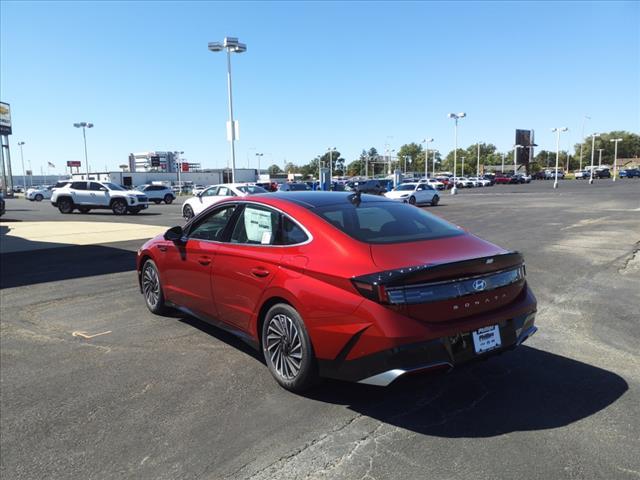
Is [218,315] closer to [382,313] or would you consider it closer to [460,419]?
[382,313]

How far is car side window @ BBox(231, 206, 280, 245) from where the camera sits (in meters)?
4.15

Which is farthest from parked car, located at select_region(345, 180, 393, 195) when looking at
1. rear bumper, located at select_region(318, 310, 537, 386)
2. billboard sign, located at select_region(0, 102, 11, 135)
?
billboard sign, located at select_region(0, 102, 11, 135)

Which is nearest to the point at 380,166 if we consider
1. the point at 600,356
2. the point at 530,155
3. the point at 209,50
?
the point at 530,155

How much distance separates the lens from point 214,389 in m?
3.95

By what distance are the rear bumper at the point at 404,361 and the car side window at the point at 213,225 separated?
1.85 metres

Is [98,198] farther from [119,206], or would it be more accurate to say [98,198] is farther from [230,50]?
[230,50]

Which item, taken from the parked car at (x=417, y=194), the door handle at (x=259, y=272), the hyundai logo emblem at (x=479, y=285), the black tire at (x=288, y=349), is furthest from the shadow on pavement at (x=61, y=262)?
the parked car at (x=417, y=194)

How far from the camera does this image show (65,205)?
26.5 metres

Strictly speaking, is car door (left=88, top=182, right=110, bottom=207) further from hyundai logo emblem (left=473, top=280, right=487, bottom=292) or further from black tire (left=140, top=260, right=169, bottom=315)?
hyundai logo emblem (left=473, top=280, right=487, bottom=292)

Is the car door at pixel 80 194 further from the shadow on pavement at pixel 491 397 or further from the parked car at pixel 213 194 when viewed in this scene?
the shadow on pavement at pixel 491 397

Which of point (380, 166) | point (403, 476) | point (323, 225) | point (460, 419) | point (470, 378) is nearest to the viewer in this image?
point (403, 476)

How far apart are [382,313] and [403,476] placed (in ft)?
3.11

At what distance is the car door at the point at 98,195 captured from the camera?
25.6 m

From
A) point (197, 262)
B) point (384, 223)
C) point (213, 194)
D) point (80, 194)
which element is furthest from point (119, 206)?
point (384, 223)
